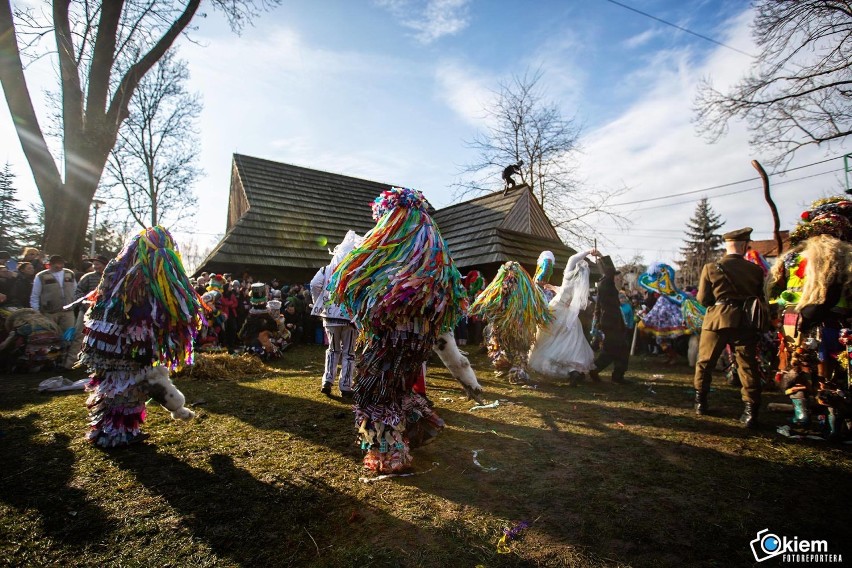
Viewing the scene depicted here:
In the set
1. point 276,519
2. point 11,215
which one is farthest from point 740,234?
point 11,215

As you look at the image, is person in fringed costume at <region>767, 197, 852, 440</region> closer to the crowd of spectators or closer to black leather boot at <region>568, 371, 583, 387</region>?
black leather boot at <region>568, 371, 583, 387</region>

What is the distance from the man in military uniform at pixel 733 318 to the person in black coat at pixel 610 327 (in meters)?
1.65

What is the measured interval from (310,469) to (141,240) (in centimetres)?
262

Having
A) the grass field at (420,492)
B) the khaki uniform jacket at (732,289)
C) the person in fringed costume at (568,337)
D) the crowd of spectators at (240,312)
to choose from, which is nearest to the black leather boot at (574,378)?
the person in fringed costume at (568,337)

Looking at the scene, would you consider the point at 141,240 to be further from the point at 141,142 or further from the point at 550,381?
the point at 141,142

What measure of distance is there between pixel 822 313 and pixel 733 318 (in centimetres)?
72

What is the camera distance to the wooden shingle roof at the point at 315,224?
39.7ft

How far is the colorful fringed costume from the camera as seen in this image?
6.37 m

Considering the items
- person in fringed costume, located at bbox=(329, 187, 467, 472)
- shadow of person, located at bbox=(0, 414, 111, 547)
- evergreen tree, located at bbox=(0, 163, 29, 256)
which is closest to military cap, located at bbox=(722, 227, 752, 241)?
person in fringed costume, located at bbox=(329, 187, 467, 472)

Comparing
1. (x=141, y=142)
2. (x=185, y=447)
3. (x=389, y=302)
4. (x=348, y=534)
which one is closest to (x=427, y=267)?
(x=389, y=302)

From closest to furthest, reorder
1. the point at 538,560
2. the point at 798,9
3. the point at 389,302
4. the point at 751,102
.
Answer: the point at 538,560, the point at 389,302, the point at 798,9, the point at 751,102

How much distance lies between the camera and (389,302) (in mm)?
2871

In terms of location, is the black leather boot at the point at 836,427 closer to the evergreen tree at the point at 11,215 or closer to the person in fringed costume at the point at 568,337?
the person in fringed costume at the point at 568,337

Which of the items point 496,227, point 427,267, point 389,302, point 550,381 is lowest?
point 550,381
